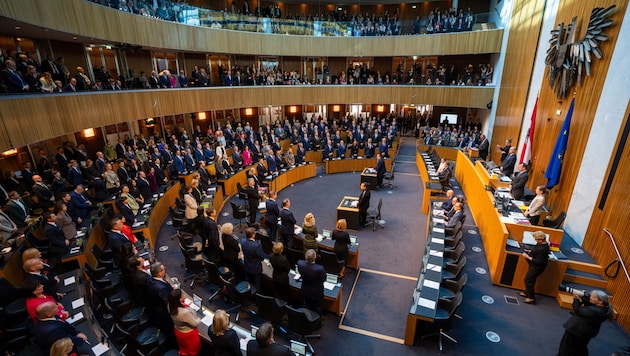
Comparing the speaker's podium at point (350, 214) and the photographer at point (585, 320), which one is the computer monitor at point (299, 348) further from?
the speaker's podium at point (350, 214)

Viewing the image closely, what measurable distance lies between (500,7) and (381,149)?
1075 centimetres

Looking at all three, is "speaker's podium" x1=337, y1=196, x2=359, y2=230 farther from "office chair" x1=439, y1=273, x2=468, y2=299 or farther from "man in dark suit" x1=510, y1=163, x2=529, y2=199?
"man in dark suit" x1=510, y1=163, x2=529, y2=199

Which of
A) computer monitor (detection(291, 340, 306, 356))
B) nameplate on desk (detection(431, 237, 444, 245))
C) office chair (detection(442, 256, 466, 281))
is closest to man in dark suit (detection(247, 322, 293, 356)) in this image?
computer monitor (detection(291, 340, 306, 356))

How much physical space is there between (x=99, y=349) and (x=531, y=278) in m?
7.50

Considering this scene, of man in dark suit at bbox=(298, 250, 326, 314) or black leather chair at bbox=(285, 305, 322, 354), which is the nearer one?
black leather chair at bbox=(285, 305, 322, 354)

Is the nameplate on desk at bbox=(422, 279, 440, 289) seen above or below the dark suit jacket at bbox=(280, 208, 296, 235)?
below

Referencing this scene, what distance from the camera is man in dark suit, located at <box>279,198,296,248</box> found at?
7.52m

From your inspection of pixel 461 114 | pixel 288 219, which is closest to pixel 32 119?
pixel 288 219

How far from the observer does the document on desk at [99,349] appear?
4.25m

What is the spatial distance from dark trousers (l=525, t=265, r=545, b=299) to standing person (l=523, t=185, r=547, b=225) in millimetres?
1708

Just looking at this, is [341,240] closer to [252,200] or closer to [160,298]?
[160,298]

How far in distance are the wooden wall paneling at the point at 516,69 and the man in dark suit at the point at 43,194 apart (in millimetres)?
15649

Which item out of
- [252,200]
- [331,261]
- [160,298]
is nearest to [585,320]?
[331,261]

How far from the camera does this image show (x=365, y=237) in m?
9.56
